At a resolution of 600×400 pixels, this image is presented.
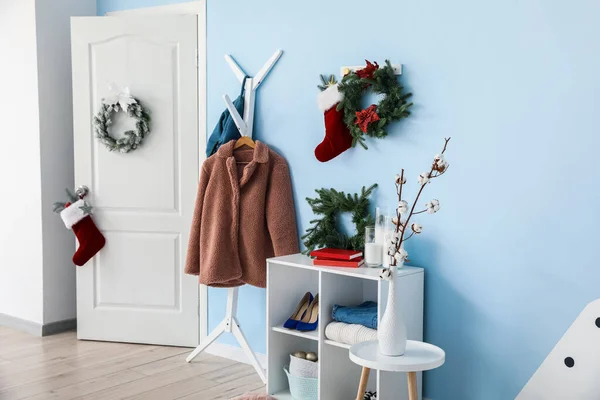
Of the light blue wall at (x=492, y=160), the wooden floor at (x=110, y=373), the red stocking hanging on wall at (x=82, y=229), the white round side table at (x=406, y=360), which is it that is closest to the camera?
the white round side table at (x=406, y=360)

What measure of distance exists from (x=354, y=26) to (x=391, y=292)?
1309 millimetres

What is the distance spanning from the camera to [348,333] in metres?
2.83

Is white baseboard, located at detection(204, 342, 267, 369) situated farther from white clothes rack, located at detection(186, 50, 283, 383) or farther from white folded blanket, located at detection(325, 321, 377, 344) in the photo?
white folded blanket, located at detection(325, 321, 377, 344)

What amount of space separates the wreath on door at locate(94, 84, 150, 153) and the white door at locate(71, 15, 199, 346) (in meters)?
0.04

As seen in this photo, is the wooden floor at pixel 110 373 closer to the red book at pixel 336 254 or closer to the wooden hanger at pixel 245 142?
the red book at pixel 336 254

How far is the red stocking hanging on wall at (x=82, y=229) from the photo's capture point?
397 centimetres

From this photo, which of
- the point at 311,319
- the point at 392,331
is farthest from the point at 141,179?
the point at 392,331

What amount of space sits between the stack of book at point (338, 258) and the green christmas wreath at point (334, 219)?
130 millimetres

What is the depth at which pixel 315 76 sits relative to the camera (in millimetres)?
3287

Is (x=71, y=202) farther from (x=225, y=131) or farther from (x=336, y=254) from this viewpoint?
(x=336, y=254)

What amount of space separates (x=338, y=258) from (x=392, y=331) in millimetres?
588

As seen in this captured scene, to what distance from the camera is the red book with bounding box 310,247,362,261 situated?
291 cm

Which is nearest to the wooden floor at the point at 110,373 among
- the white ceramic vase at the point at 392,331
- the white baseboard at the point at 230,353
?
the white baseboard at the point at 230,353

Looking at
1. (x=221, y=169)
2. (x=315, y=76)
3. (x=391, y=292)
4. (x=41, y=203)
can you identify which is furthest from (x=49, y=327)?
(x=391, y=292)
